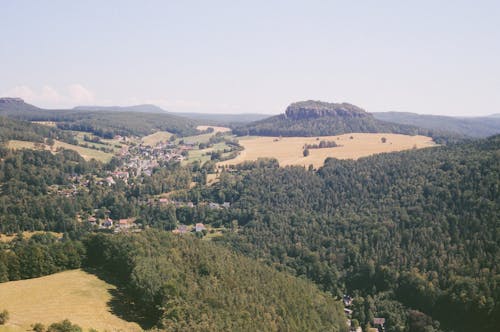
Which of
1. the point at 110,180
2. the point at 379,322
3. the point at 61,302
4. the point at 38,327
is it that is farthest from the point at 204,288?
the point at 110,180

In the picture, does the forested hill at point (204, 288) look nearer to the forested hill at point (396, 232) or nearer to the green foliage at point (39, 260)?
the green foliage at point (39, 260)

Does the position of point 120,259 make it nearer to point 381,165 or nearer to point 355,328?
point 355,328

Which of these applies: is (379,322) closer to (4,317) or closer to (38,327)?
(38,327)

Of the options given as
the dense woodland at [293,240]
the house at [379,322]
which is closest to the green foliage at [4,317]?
the dense woodland at [293,240]

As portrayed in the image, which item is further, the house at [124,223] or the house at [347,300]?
the house at [124,223]

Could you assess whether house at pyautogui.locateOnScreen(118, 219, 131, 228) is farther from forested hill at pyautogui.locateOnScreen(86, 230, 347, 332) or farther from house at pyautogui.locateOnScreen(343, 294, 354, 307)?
house at pyautogui.locateOnScreen(343, 294, 354, 307)

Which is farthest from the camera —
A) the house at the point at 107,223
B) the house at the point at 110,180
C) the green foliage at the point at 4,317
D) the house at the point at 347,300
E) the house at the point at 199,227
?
the house at the point at 110,180
